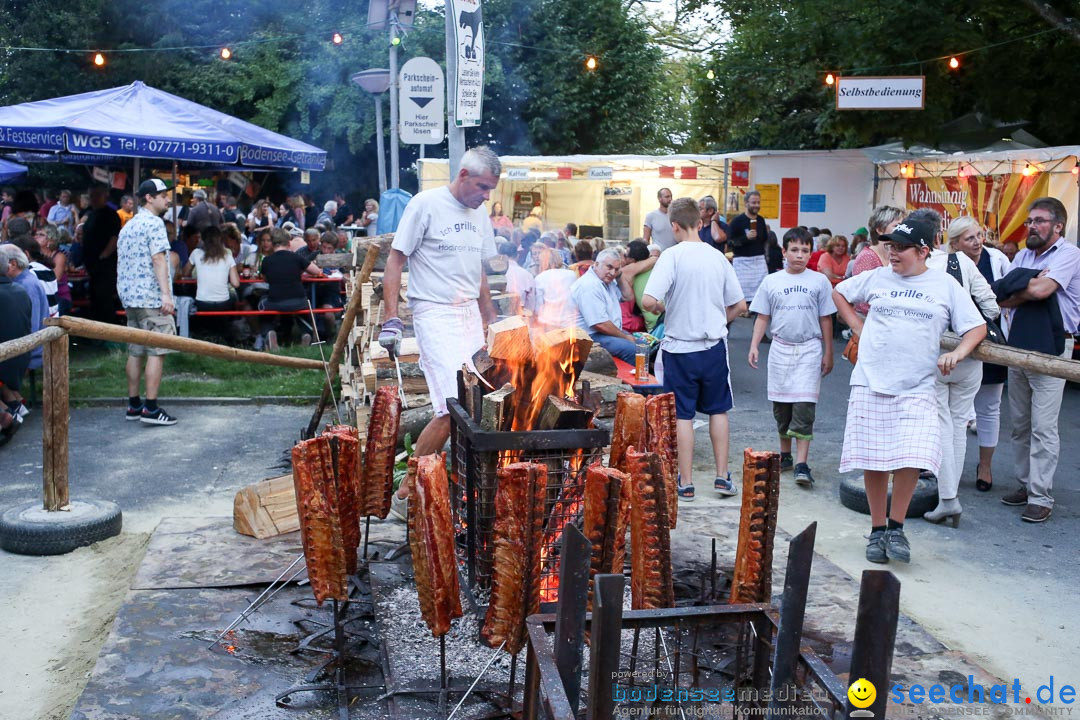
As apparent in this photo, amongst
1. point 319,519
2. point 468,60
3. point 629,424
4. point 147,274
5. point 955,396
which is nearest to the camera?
point 319,519

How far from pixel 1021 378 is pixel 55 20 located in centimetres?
2705

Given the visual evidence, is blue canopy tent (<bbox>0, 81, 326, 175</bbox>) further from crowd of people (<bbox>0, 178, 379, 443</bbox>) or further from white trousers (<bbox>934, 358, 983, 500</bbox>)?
white trousers (<bbox>934, 358, 983, 500</bbox>)

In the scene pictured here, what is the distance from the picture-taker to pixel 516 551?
3.47 m

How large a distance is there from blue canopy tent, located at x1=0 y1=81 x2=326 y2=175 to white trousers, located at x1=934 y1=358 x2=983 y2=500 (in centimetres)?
959

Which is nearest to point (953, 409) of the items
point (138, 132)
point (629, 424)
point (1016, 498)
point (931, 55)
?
point (1016, 498)

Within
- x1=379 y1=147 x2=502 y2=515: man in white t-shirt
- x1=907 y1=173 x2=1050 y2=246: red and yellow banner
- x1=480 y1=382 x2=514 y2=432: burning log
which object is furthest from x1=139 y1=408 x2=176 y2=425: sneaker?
x1=907 y1=173 x2=1050 y2=246: red and yellow banner

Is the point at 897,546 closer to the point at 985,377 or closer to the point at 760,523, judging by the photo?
the point at 985,377

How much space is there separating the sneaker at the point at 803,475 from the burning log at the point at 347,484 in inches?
164

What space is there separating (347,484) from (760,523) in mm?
1741

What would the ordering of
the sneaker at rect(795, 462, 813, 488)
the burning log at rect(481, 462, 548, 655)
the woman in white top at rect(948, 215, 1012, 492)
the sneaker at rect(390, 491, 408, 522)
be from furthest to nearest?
the sneaker at rect(795, 462, 813, 488), the woman in white top at rect(948, 215, 1012, 492), the sneaker at rect(390, 491, 408, 522), the burning log at rect(481, 462, 548, 655)

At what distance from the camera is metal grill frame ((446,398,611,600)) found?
161 inches

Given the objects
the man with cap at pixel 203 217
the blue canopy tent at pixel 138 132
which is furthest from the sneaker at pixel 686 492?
the man with cap at pixel 203 217

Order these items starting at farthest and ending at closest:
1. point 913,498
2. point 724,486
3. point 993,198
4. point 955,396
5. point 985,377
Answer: point 993,198
point 985,377
point 724,486
point 913,498
point 955,396

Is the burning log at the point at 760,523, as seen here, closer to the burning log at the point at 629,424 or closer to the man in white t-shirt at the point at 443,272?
the burning log at the point at 629,424
